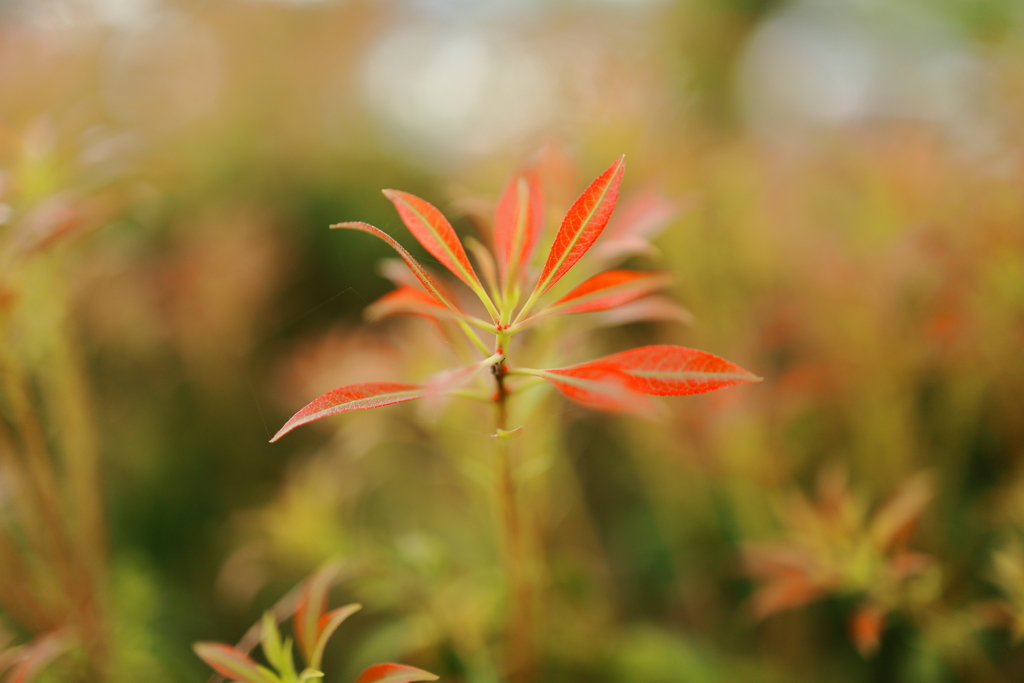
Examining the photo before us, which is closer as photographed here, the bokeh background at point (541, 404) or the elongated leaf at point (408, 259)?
the elongated leaf at point (408, 259)

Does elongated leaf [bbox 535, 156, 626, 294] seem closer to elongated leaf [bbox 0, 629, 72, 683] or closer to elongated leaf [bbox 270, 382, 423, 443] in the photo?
elongated leaf [bbox 270, 382, 423, 443]

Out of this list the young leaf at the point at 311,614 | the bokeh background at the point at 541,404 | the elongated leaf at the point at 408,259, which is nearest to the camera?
the elongated leaf at the point at 408,259

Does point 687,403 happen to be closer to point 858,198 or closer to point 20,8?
point 858,198

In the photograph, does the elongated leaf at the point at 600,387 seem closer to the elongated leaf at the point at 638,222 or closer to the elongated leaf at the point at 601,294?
the elongated leaf at the point at 601,294

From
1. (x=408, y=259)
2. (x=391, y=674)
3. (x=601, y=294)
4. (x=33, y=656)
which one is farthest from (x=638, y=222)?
(x=33, y=656)

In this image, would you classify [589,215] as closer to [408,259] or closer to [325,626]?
[408,259]

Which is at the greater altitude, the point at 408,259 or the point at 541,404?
the point at 408,259

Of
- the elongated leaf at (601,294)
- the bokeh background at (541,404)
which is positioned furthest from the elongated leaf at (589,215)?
the bokeh background at (541,404)
